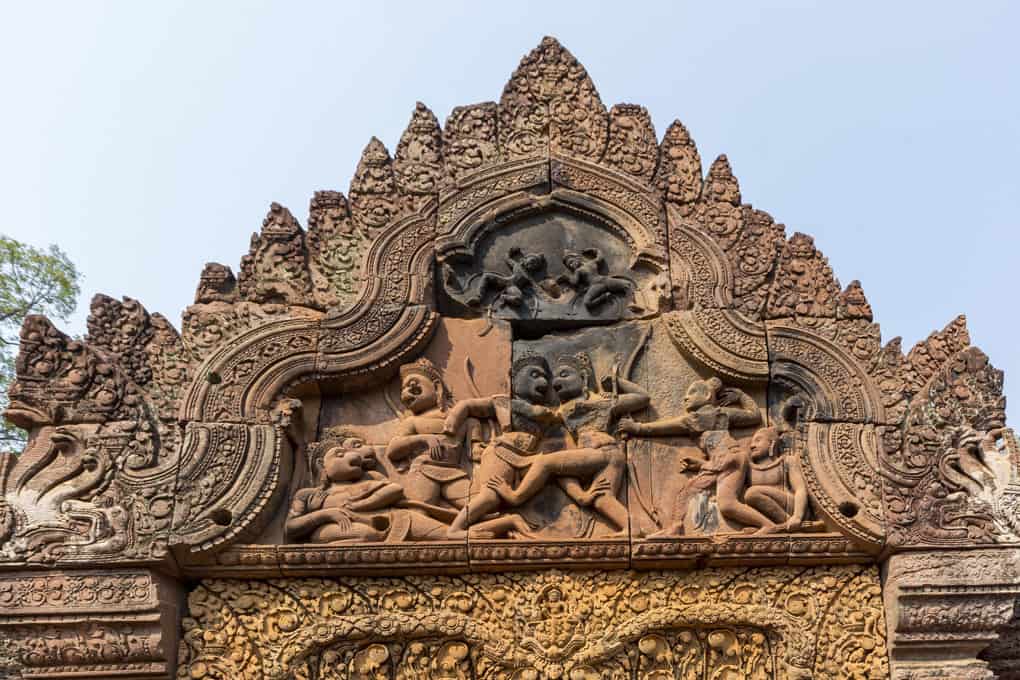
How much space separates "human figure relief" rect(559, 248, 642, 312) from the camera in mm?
7395

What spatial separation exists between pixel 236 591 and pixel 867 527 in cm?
379

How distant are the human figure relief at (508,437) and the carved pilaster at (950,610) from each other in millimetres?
2257

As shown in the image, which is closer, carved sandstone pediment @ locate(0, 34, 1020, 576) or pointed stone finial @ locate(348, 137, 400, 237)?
carved sandstone pediment @ locate(0, 34, 1020, 576)

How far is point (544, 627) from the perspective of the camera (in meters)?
6.55

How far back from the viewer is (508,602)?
6637 mm

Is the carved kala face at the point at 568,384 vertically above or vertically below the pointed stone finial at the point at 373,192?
below

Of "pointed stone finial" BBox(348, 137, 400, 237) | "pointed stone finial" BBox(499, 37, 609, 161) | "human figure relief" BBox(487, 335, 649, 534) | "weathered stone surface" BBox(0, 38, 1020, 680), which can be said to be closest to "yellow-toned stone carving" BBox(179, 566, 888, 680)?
"weathered stone surface" BBox(0, 38, 1020, 680)

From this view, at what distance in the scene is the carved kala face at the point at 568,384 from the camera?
23.3 feet

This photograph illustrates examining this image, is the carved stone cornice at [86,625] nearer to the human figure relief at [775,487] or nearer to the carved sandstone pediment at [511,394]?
the carved sandstone pediment at [511,394]

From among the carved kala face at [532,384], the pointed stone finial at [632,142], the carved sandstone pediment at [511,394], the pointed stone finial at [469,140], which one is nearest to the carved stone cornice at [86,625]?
A: the carved sandstone pediment at [511,394]

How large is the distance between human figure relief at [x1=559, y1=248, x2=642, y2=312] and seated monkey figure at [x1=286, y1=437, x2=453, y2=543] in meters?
1.77

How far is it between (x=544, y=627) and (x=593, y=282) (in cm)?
231

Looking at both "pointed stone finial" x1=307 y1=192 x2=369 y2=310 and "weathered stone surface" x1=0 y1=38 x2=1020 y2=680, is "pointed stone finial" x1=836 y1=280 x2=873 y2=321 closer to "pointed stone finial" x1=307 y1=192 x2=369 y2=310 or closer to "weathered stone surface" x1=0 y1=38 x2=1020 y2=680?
"weathered stone surface" x1=0 y1=38 x2=1020 y2=680

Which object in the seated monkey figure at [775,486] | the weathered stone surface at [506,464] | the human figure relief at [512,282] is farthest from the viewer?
the human figure relief at [512,282]
